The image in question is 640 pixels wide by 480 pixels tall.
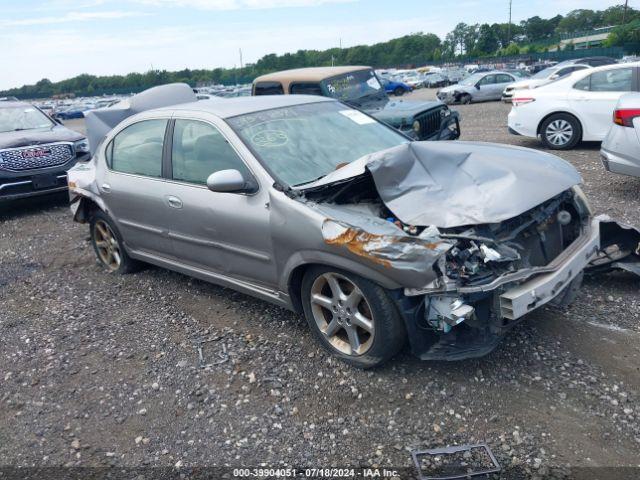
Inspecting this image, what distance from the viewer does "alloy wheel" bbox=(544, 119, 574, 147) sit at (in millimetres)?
9805

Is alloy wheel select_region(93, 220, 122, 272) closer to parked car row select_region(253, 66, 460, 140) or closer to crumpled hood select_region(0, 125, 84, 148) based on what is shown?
crumpled hood select_region(0, 125, 84, 148)

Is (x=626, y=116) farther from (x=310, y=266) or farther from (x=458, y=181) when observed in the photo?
(x=310, y=266)

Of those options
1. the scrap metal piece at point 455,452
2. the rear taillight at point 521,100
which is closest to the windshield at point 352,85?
the rear taillight at point 521,100

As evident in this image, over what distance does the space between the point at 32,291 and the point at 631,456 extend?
5277 millimetres

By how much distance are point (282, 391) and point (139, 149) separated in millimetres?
2645

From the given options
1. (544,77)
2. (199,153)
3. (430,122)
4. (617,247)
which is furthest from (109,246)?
(544,77)

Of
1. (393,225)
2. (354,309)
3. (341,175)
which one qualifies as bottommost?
(354,309)

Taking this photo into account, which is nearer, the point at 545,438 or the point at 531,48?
the point at 545,438

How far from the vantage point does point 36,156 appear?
844 centimetres

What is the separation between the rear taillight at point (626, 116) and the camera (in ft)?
19.9

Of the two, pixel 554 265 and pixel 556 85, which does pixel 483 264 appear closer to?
pixel 554 265

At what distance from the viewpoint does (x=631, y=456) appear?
105 inches

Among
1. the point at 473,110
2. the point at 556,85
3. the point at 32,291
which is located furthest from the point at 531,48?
the point at 32,291

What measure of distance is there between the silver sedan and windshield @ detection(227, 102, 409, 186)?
0.05 ft
